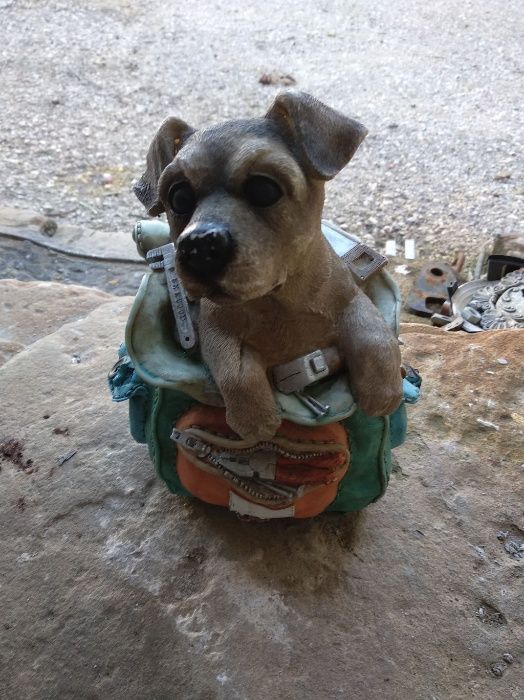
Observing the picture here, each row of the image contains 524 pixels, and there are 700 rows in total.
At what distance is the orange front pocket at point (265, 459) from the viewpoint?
1214 mm

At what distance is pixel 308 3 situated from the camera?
477cm

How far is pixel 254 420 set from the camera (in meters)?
1.11

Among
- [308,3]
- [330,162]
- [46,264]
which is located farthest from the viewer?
[308,3]

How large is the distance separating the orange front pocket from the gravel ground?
2.09m

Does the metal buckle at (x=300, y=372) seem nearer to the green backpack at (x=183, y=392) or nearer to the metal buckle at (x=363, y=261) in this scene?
the green backpack at (x=183, y=392)

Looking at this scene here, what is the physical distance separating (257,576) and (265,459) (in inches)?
11.3

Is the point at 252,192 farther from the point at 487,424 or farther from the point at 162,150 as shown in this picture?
the point at 487,424

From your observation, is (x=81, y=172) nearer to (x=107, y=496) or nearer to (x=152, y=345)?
(x=107, y=496)

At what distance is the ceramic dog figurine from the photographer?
936 millimetres

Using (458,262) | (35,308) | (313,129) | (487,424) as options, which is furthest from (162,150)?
(458,262)

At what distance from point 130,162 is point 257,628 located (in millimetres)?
2741

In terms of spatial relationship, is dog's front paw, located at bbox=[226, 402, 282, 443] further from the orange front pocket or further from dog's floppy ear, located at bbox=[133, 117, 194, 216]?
dog's floppy ear, located at bbox=[133, 117, 194, 216]

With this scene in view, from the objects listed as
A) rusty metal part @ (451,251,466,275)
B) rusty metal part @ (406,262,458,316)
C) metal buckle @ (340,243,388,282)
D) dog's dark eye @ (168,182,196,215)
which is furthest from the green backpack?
rusty metal part @ (451,251,466,275)

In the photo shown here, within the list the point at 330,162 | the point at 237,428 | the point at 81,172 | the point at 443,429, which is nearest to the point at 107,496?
the point at 237,428
